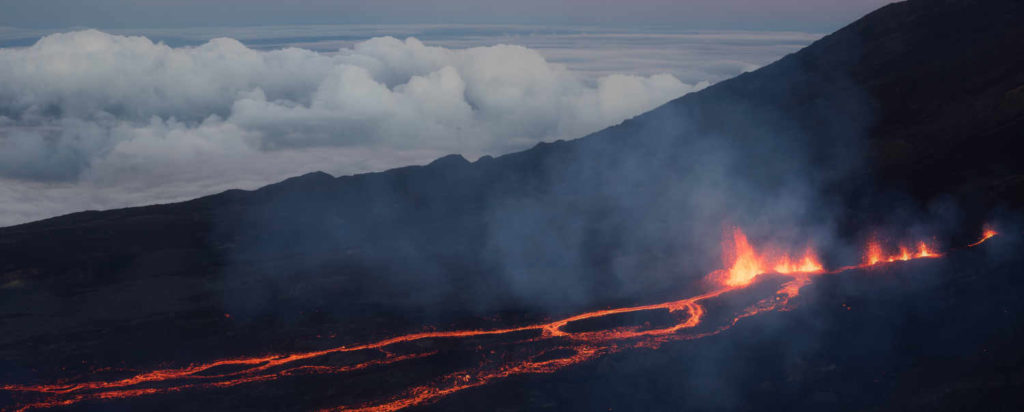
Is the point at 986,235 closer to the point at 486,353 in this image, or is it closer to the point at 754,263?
the point at 754,263

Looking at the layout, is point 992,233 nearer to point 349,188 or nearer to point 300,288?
point 300,288

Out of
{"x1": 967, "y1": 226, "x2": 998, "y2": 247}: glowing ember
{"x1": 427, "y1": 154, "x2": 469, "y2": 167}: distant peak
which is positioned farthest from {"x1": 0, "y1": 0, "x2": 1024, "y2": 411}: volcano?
{"x1": 427, "y1": 154, "x2": 469, "y2": 167}: distant peak

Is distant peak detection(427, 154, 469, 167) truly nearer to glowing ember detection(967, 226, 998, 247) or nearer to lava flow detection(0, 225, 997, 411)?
lava flow detection(0, 225, 997, 411)

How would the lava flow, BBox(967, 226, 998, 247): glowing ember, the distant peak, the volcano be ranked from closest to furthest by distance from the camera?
the volcano
the lava flow
BBox(967, 226, 998, 247): glowing ember
the distant peak

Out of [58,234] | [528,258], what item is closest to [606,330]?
[528,258]

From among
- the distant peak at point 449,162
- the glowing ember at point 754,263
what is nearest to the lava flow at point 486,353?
the glowing ember at point 754,263

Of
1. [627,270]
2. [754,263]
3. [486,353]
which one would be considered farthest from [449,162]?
[486,353]
